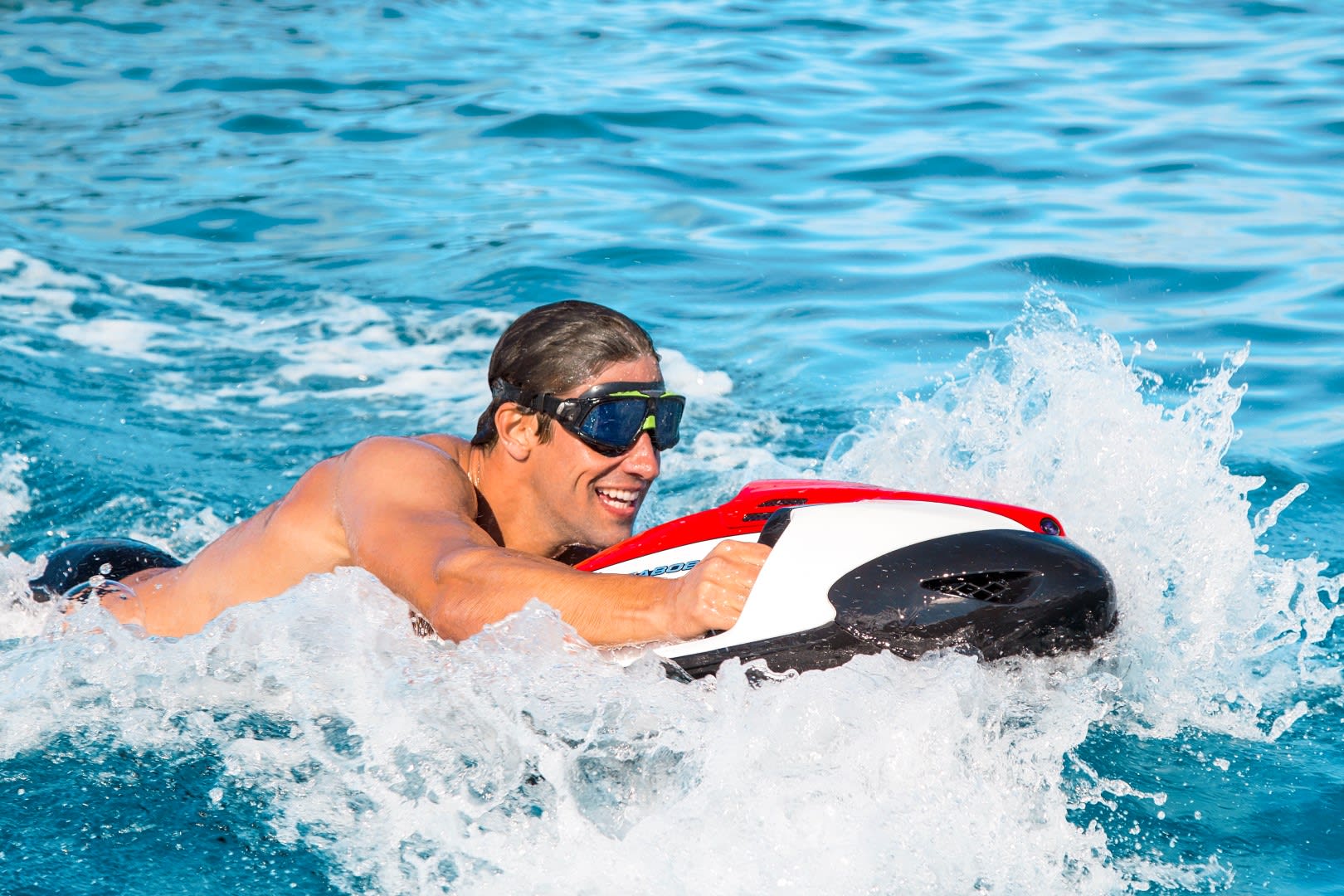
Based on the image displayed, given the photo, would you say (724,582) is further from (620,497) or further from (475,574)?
(620,497)

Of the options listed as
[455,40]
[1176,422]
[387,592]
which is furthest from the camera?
[455,40]

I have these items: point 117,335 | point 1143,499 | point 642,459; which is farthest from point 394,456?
point 117,335

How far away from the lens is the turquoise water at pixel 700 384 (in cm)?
383

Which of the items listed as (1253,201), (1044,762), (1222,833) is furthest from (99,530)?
(1253,201)

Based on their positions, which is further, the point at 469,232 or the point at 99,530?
the point at 469,232

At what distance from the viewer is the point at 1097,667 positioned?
405 centimetres

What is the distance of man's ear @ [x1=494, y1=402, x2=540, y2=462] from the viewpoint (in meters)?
4.82

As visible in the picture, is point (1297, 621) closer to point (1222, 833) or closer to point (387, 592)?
point (1222, 833)

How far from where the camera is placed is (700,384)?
860 cm

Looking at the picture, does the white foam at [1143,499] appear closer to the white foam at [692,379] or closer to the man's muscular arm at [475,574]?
the man's muscular arm at [475,574]

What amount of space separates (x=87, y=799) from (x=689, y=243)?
25.0 ft

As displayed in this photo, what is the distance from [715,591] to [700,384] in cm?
483

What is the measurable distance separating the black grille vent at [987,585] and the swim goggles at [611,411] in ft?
3.83

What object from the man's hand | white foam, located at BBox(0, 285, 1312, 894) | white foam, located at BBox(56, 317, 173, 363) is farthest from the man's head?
white foam, located at BBox(56, 317, 173, 363)
